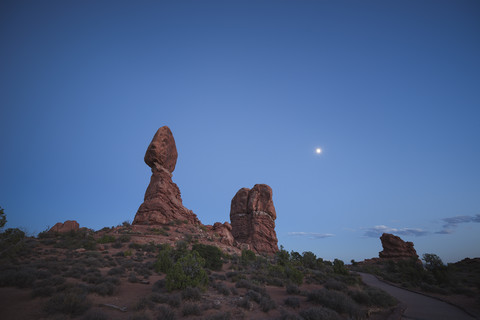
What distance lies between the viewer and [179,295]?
8.24 m

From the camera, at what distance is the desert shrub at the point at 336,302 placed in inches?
313

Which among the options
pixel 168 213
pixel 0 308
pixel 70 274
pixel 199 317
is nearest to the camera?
pixel 0 308

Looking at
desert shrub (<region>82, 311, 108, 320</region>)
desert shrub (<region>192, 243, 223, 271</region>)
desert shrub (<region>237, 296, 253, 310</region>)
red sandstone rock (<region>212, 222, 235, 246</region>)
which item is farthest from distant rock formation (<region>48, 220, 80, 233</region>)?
desert shrub (<region>237, 296, 253, 310</region>)

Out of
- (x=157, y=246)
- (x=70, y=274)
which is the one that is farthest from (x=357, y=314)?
(x=157, y=246)

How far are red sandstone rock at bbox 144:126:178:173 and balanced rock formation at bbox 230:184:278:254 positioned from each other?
17572mm

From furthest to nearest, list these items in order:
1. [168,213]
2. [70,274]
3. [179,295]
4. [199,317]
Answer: [168,213]
[70,274]
[179,295]
[199,317]

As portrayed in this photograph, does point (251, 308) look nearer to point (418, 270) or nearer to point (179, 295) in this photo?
point (179, 295)

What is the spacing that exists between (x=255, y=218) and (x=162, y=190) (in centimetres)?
1993

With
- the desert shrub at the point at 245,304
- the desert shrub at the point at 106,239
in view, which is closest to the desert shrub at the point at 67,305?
the desert shrub at the point at 245,304

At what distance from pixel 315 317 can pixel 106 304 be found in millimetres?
7698

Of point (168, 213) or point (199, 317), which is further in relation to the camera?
point (168, 213)

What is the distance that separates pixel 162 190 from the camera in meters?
28.5

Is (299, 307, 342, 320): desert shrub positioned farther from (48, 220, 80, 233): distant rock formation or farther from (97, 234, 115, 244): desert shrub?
(48, 220, 80, 233): distant rock formation

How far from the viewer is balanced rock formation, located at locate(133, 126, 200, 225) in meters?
27.0
